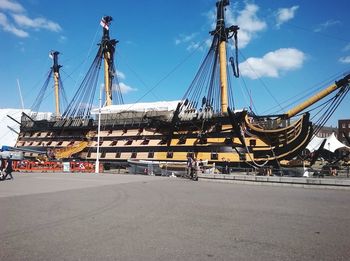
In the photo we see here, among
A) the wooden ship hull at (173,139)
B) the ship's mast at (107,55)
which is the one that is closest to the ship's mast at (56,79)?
the wooden ship hull at (173,139)

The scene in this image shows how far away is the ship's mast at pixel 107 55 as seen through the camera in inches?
1917

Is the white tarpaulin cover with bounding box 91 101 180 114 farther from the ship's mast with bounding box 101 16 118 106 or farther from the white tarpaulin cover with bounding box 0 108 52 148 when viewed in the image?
the white tarpaulin cover with bounding box 0 108 52 148

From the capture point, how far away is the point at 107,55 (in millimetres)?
49062

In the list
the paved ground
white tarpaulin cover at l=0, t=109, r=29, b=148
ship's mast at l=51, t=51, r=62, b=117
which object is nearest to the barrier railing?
the paved ground

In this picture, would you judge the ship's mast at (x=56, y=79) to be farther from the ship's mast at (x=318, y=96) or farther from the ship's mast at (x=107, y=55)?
the ship's mast at (x=318, y=96)

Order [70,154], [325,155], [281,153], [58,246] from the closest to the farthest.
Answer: [58,246], [281,153], [70,154], [325,155]

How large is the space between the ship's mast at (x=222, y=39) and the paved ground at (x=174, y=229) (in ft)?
74.3

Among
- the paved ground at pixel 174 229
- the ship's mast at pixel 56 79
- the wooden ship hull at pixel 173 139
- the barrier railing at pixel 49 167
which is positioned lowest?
the paved ground at pixel 174 229

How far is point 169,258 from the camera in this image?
17.1ft

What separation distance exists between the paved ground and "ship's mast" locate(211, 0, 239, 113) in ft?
74.3

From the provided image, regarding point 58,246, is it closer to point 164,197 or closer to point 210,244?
point 210,244

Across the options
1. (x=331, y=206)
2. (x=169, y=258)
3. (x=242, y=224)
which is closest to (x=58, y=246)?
(x=169, y=258)

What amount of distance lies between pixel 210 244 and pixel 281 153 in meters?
24.4

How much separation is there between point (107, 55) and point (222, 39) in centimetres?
2078
